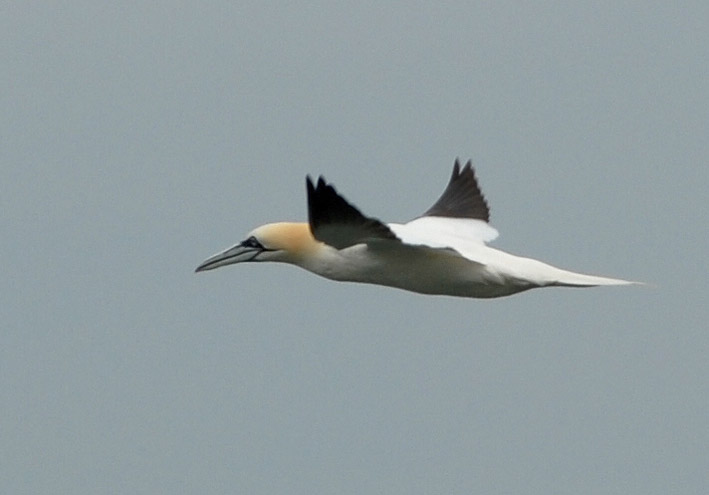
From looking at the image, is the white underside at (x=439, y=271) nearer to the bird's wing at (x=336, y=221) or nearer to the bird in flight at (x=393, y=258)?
the bird in flight at (x=393, y=258)

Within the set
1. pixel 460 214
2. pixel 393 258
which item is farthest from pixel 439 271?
pixel 460 214

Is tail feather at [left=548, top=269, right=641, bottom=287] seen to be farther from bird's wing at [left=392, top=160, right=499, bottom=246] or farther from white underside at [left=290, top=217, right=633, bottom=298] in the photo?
bird's wing at [left=392, top=160, right=499, bottom=246]

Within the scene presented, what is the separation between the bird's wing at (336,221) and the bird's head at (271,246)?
1.19 meters

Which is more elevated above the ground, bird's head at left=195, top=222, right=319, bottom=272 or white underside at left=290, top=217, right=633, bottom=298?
bird's head at left=195, top=222, right=319, bottom=272

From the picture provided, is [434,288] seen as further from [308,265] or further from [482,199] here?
[482,199]

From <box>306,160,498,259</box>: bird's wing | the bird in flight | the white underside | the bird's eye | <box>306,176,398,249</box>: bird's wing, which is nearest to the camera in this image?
<box>306,176,398,249</box>: bird's wing

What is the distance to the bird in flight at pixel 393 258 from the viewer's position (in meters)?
16.6

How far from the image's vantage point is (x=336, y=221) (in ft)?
53.6

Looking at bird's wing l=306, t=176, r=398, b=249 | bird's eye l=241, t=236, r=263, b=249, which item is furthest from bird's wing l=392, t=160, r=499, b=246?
bird's wing l=306, t=176, r=398, b=249

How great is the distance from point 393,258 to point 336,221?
139cm

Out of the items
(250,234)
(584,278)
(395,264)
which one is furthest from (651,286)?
(250,234)

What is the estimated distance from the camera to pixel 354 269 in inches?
701

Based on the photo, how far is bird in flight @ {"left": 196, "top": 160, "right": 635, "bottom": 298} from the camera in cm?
1659

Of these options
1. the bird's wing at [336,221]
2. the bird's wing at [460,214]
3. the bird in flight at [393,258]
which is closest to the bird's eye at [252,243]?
the bird in flight at [393,258]
